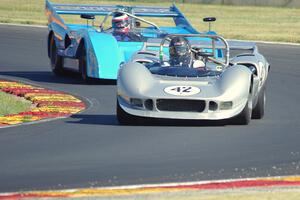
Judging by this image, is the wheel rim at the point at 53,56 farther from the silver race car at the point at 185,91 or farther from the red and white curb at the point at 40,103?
the silver race car at the point at 185,91

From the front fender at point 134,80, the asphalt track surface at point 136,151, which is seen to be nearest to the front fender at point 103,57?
the asphalt track surface at point 136,151

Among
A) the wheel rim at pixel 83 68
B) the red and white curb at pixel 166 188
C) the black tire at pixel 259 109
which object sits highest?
the red and white curb at pixel 166 188

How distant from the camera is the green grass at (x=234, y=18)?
1303 inches

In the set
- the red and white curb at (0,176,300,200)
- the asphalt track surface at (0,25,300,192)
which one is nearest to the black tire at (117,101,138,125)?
the asphalt track surface at (0,25,300,192)

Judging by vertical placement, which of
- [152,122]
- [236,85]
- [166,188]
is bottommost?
[152,122]

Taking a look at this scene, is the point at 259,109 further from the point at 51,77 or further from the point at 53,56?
the point at 53,56

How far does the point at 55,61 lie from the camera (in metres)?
20.3

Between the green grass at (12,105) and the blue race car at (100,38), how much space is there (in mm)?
1815

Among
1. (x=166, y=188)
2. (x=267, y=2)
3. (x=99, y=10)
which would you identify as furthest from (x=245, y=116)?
(x=267, y=2)

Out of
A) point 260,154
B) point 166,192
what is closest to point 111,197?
point 166,192

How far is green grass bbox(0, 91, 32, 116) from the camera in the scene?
47.3ft

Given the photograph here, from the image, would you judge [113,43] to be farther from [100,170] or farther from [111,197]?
[111,197]

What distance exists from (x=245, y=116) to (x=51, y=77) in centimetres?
792

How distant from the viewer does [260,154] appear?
1064 cm
